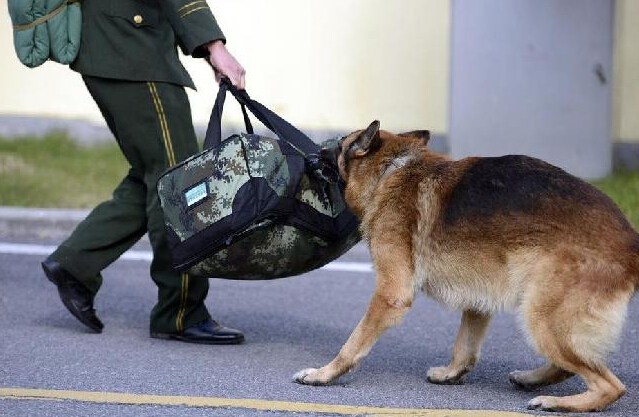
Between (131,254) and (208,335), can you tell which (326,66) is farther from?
(208,335)

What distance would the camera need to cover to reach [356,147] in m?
5.05

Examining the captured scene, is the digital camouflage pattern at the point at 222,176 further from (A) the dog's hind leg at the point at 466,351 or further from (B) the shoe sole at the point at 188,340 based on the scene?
(A) the dog's hind leg at the point at 466,351

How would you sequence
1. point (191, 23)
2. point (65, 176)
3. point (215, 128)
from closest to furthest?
1. point (215, 128)
2. point (191, 23)
3. point (65, 176)

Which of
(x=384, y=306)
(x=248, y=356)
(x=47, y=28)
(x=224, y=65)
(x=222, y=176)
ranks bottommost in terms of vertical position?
(x=248, y=356)

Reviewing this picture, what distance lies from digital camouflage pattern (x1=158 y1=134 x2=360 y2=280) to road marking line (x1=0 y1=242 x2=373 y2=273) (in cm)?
255

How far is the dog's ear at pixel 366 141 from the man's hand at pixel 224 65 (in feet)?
2.43

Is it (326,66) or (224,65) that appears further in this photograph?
(326,66)

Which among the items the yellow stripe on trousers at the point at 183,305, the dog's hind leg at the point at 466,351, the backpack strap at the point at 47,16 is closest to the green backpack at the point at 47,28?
the backpack strap at the point at 47,16

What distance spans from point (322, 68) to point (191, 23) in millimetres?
5704

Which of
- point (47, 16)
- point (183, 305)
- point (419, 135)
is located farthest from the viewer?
point (183, 305)

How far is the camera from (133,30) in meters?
5.64

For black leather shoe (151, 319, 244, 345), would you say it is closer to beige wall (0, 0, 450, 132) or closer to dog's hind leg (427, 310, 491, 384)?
dog's hind leg (427, 310, 491, 384)

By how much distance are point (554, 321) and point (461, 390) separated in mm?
752

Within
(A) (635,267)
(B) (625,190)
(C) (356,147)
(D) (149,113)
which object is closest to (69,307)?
(D) (149,113)
